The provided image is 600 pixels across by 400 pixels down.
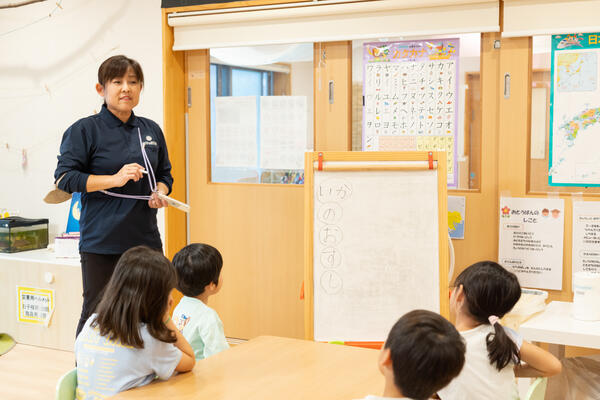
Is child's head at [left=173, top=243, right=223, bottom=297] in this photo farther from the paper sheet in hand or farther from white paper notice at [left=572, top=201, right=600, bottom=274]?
white paper notice at [left=572, top=201, right=600, bottom=274]

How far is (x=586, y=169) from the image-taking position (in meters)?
2.83

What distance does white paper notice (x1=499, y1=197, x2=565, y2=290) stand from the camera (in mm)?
2889

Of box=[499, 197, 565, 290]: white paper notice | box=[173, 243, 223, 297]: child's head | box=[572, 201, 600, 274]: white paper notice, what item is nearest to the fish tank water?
box=[173, 243, 223, 297]: child's head

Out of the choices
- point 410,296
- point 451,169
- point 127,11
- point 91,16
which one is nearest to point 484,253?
point 451,169

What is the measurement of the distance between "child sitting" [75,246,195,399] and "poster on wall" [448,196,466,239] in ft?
5.68

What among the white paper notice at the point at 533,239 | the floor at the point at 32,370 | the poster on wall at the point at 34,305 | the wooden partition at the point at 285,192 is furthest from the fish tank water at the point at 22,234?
the white paper notice at the point at 533,239

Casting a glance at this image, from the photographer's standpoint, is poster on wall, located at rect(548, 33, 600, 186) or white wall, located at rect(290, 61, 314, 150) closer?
poster on wall, located at rect(548, 33, 600, 186)

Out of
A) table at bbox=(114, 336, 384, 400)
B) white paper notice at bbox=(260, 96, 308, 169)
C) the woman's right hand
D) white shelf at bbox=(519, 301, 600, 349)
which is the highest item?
white paper notice at bbox=(260, 96, 308, 169)

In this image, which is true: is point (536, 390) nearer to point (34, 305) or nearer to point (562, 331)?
point (562, 331)

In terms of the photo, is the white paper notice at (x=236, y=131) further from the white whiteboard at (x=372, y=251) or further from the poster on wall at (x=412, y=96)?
the white whiteboard at (x=372, y=251)

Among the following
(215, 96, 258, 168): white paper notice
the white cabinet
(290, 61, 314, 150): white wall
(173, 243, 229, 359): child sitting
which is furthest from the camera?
the white cabinet

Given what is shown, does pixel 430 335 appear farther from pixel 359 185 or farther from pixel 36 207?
pixel 36 207

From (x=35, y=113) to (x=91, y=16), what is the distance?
2.61 feet

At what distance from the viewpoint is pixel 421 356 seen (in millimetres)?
1231
